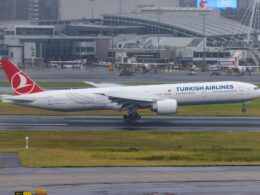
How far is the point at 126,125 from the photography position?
228ft

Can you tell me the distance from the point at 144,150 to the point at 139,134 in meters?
9.03

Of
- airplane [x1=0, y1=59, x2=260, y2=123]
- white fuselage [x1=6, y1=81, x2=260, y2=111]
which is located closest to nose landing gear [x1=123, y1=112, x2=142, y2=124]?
airplane [x1=0, y1=59, x2=260, y2=123]

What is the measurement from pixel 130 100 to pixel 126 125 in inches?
92.6

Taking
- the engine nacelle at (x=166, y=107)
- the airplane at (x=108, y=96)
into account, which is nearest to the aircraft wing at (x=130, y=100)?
the airplane at (x=108, y=96)

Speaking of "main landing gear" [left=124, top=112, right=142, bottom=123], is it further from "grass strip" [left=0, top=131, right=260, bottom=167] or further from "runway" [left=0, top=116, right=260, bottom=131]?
"grass strip" [left=0, top=131, right=260, bottom=167]

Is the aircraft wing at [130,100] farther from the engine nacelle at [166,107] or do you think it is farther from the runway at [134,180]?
the runway at [134,180]

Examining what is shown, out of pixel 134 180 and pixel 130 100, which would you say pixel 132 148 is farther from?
pixel 130 100

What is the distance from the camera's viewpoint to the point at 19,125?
226 ft

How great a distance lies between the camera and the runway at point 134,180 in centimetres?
3823

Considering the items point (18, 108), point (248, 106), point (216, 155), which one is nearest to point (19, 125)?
point (18, 108)

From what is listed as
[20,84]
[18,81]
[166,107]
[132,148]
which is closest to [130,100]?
[166,107]

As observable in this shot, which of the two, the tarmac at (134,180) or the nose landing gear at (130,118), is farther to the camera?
the nose landing gear at (130,118)

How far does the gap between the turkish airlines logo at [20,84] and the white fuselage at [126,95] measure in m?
0.81

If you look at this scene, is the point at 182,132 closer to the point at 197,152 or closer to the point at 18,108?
the point at 197,152
